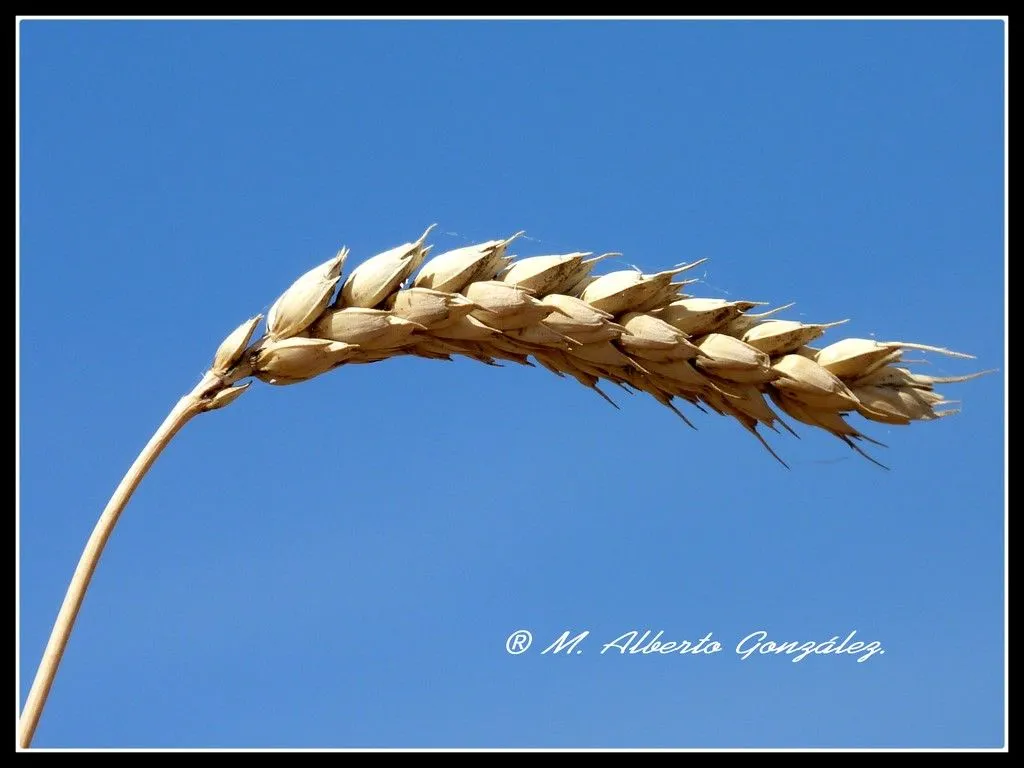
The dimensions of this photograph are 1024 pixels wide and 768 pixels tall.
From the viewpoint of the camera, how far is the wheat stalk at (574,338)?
244cm

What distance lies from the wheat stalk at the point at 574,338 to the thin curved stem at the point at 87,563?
63mm

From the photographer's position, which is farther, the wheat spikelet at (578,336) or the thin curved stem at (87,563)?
the wheat spikelet at (578,336)

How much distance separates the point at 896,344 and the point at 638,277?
2.11 feet

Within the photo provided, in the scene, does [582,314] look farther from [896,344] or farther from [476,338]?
[896,344]

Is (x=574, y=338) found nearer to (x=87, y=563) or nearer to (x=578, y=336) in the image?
(x=578, y=336)

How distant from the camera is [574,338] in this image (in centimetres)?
248

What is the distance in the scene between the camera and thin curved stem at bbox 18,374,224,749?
1.96 metres

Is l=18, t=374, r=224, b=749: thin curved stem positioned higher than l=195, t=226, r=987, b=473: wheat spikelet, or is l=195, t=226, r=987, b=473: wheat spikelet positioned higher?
l=195, t=226, r=987, b=473: wheat spikelet

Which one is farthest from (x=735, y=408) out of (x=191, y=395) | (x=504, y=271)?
(x=191, y=395)

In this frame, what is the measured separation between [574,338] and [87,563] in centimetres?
110

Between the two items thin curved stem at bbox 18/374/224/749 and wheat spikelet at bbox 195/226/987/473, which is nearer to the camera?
thin curved stem at bbox 18/374/224/749

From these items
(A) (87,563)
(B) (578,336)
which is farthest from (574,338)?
(A) (87,563)

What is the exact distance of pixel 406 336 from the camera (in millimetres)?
2447

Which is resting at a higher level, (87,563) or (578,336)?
(578,336)
